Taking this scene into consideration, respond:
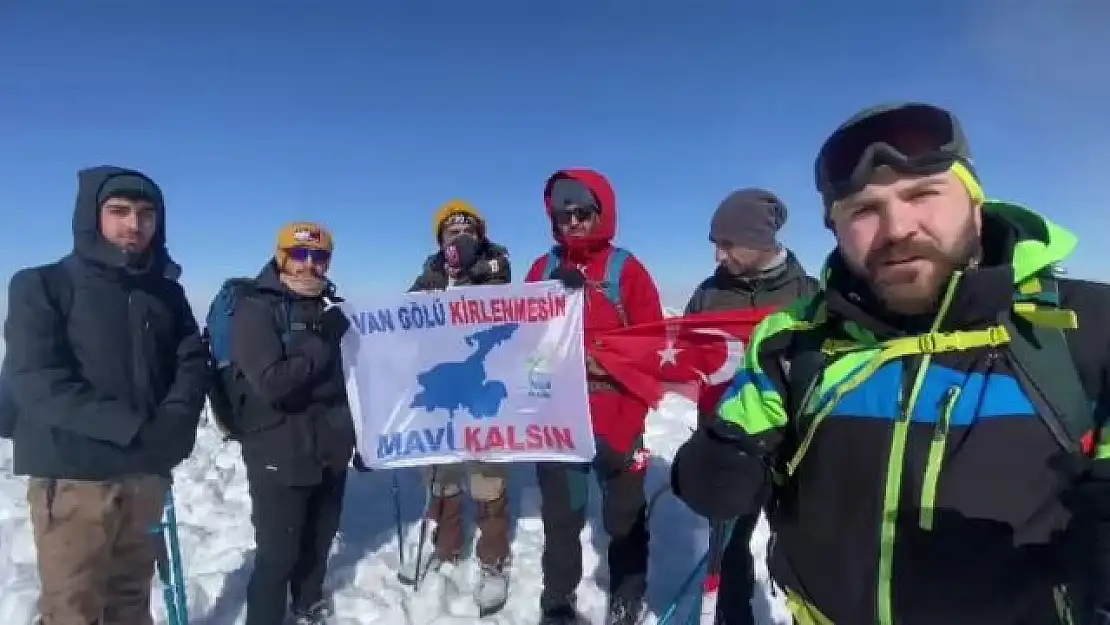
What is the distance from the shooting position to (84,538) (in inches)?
157

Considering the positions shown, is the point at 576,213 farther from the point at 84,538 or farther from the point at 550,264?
the point at 84,538

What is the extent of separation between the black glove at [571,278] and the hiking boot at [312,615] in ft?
10.3

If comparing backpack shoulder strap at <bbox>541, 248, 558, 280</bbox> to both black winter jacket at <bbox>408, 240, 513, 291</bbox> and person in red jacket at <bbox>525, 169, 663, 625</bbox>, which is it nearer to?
person in red jacket at <bbox>525, 169, 663, 625</bbox>

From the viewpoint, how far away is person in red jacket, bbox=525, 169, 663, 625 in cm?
494

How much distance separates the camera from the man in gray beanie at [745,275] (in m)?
4.58

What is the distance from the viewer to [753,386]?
226cm

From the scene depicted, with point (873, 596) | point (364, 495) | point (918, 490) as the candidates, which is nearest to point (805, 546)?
point (873, 596)

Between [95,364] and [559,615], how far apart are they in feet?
11.6

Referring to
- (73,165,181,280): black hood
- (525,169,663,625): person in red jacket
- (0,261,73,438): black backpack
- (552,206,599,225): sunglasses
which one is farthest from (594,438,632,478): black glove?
(0,261,73,438): black backpack

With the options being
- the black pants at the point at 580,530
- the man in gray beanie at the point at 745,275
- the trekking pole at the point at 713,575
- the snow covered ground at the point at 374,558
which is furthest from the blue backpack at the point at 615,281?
the snow covered ground at the point at 374,558

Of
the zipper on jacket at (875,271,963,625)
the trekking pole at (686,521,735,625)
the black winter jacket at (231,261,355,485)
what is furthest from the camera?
the black winter jacket at (231,261,355,485)

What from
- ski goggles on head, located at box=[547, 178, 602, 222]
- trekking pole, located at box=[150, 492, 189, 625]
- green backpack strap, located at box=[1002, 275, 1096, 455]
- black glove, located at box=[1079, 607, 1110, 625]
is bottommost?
trekking pole, located at box=[150, 492, 189, 625]

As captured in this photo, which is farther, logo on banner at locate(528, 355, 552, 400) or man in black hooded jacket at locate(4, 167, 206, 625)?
logo on banner at locate(528, 355, 552, 400)

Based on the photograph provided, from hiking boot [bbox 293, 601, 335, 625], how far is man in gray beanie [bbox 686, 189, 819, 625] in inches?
118
